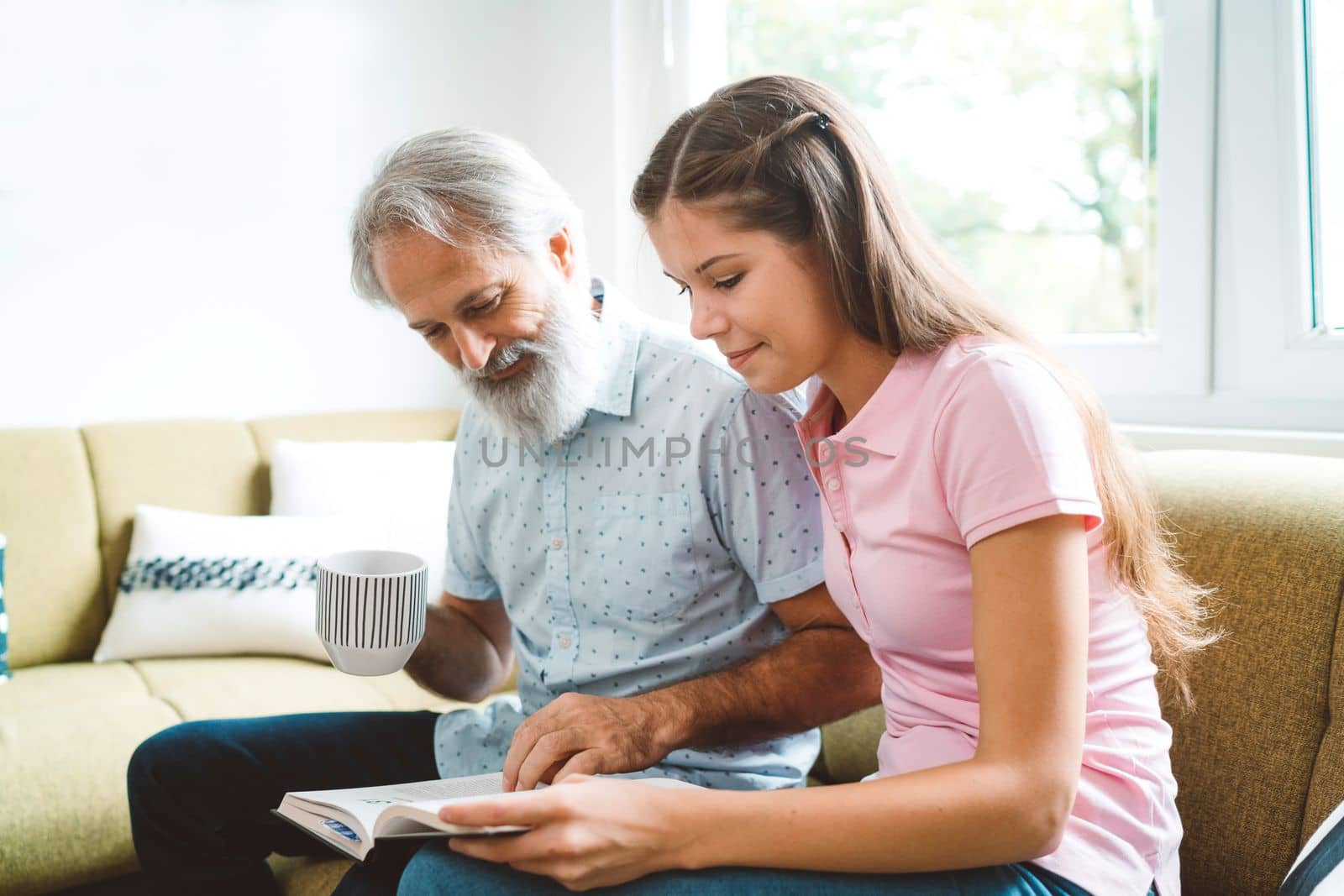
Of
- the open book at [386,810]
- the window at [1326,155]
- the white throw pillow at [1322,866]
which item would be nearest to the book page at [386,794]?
the open book at [386,810]

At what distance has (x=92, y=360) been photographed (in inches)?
95.8

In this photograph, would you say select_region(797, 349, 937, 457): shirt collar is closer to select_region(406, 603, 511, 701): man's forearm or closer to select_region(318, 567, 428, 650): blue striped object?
select_region(318, 567, 428, 650): blue striped object

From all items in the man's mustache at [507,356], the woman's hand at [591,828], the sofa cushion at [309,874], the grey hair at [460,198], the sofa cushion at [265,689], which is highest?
the grey hair at [460,198]

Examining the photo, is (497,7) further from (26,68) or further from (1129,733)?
(1129,733)

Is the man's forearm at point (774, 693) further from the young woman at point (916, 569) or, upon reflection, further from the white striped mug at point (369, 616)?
the white striped mug at point (369, 616)

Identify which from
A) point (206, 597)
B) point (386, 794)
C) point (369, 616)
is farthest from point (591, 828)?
point (206, 597)

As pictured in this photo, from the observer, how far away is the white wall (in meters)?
2.36

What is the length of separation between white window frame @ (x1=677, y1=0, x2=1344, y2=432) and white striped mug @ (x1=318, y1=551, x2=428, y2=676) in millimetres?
1397

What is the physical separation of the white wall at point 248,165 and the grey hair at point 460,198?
135 cm

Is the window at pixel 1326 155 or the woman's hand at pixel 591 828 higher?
the window at pixel 1326 155

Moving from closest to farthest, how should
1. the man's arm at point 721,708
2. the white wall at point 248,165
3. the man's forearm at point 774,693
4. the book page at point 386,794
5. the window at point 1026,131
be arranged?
the book page at point 386,794 → the man's arm at point 721,708 → the man's forearm at point 774,693 → the window at point 1026,131 → the white wall at point 248,165

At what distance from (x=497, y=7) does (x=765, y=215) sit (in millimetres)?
2381

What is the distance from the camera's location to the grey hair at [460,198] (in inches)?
49.9

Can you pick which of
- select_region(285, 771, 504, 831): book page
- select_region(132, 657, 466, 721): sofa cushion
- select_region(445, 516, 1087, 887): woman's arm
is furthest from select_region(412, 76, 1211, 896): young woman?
select_region(132, 657, 466, 721): sofa cushion
